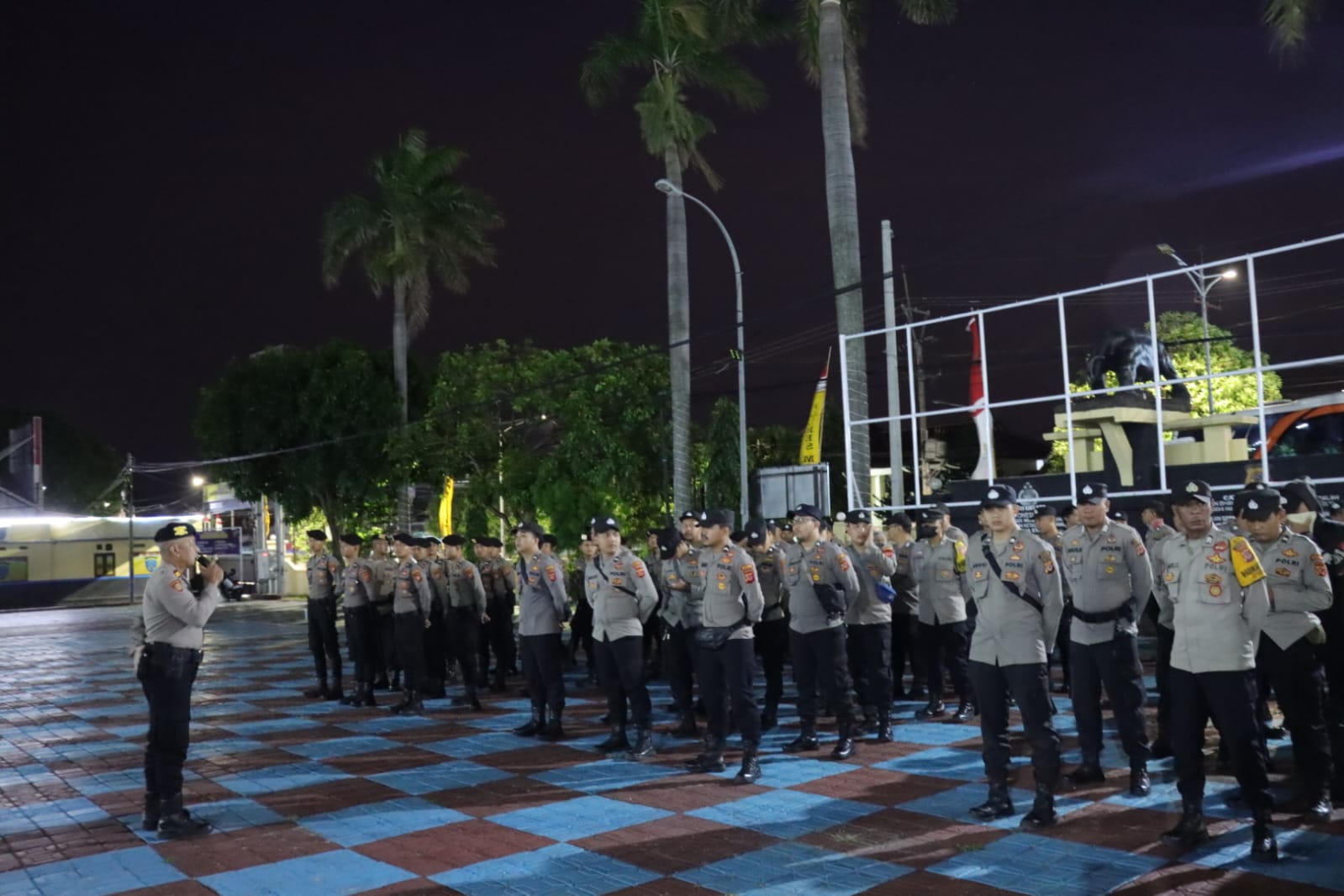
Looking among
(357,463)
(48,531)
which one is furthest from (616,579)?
(48,531)

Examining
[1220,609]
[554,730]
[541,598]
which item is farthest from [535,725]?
[1220,609]

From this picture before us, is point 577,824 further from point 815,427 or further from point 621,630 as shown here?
point 815,427

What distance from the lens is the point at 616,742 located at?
31.1 feet

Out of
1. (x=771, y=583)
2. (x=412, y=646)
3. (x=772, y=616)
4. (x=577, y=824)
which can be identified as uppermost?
(x=771, y=583)

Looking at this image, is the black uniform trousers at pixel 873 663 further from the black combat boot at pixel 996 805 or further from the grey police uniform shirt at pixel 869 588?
the black combat boot at pixel 996 805

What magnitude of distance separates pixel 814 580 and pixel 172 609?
4665 millimetres

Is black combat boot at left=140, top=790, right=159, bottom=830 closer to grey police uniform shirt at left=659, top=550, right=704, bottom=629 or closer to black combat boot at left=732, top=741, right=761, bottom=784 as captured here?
black combat boot at left=732, top=741, right=761, bottom=784

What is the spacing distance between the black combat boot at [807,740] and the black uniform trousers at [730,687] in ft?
2.52

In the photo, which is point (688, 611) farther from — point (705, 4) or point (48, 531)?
point (48, 531)

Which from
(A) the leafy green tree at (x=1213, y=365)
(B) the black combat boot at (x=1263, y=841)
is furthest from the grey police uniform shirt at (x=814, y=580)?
(A) the leafy green tree at (x=1213, y=365)

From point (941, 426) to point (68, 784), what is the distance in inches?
2518

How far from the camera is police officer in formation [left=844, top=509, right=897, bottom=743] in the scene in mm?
9578

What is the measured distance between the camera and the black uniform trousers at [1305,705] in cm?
662

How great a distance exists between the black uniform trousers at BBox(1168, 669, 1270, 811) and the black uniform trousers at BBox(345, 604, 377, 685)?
9.14 m
